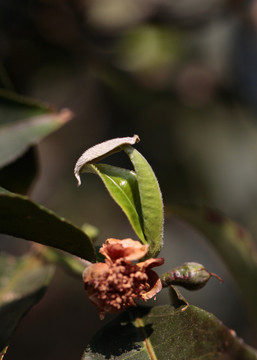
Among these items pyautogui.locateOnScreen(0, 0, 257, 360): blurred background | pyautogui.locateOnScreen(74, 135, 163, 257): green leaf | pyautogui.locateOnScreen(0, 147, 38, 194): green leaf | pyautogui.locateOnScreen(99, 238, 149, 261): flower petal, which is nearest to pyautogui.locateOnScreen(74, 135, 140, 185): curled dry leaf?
pyautogui.locateOnScreen(74, 135, 163, 257): green leaf

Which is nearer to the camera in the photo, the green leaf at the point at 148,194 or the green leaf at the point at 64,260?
the green leaf at the point at 148,194

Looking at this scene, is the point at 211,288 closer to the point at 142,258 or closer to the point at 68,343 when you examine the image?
the point at 68,343

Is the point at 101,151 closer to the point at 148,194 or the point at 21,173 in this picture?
the point at 148,194

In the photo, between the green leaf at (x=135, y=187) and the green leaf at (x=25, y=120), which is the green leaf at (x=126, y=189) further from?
the green leaf at (x=25, y=120)

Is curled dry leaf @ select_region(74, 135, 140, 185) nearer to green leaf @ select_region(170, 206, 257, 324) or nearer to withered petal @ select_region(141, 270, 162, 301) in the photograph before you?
withered petal @ select_region(141, 270, 162, 301)

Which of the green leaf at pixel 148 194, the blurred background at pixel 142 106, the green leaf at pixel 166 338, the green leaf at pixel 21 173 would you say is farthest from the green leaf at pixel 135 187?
the blurred background at pixel 142 106

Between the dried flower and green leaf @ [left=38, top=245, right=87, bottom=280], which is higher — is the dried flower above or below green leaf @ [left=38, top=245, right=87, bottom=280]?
above
